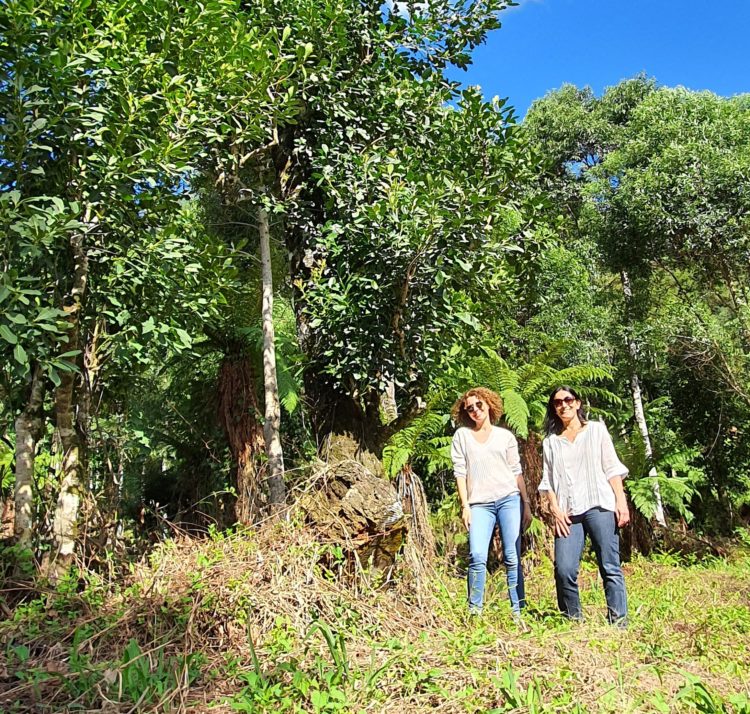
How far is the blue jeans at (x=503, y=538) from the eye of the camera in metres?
4.02

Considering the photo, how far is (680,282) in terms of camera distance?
40.5ft

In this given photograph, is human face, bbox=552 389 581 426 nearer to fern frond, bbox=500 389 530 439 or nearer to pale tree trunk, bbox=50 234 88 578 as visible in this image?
fern frond, bbox=500 389 530 439

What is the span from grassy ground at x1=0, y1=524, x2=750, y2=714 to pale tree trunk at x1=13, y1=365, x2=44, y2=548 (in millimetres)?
509

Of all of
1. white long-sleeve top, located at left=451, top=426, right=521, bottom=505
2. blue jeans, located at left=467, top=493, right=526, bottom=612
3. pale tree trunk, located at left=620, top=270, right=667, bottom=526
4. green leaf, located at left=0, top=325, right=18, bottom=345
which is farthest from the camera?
pale tree trunk, located at left=620, top=270, right=667, bottom=526

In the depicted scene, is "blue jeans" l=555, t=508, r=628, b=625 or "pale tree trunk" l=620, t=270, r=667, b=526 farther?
"pale tree trunk" l=620, t=270, r=667, b=526

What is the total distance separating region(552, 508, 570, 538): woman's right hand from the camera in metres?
3.96

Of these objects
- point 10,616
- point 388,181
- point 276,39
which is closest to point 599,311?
point 388,181

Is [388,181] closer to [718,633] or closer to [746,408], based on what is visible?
[718,633]

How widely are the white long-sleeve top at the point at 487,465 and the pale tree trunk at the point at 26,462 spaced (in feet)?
9.73

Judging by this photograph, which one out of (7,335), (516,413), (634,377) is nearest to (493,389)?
(516,413)

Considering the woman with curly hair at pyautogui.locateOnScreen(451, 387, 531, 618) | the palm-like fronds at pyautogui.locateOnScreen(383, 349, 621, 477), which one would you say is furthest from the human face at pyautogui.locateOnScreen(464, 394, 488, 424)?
the palm-like fronds at pyautogui.locateOnScreen(383, 349, 621, 477)

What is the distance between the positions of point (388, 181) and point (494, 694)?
404 cm

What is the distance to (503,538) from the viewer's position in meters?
4.14

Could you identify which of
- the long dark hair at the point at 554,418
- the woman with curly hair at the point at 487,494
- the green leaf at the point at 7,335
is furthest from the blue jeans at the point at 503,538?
the green leaf at the point at 7,335
